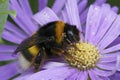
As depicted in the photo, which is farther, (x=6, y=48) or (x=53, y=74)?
(x=6, y=48)

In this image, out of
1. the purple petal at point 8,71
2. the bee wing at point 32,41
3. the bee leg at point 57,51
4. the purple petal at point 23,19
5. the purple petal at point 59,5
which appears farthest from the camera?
the purple petal at point 59,5

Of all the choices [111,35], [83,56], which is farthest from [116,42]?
[83,56]

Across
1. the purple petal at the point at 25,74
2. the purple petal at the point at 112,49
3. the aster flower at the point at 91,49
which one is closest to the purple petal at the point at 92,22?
the aster flower at the point at 91,49

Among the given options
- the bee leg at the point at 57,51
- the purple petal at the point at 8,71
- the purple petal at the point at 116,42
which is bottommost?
the purple petal at the point at 8,71

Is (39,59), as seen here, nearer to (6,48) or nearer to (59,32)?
(59,32)

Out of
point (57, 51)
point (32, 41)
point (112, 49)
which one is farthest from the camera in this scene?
point (112, 49)

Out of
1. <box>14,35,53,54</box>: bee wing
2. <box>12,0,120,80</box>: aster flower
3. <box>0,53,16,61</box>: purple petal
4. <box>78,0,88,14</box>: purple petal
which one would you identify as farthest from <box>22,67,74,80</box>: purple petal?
<box>78,0,88,14</box>: purple petal

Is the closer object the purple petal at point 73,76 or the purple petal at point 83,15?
the purple petal at point 73,76

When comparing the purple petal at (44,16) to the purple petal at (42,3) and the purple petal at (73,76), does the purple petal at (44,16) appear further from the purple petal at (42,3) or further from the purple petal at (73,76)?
the purple petal at (73,76)

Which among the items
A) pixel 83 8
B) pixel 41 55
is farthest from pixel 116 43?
pixel 41 55
